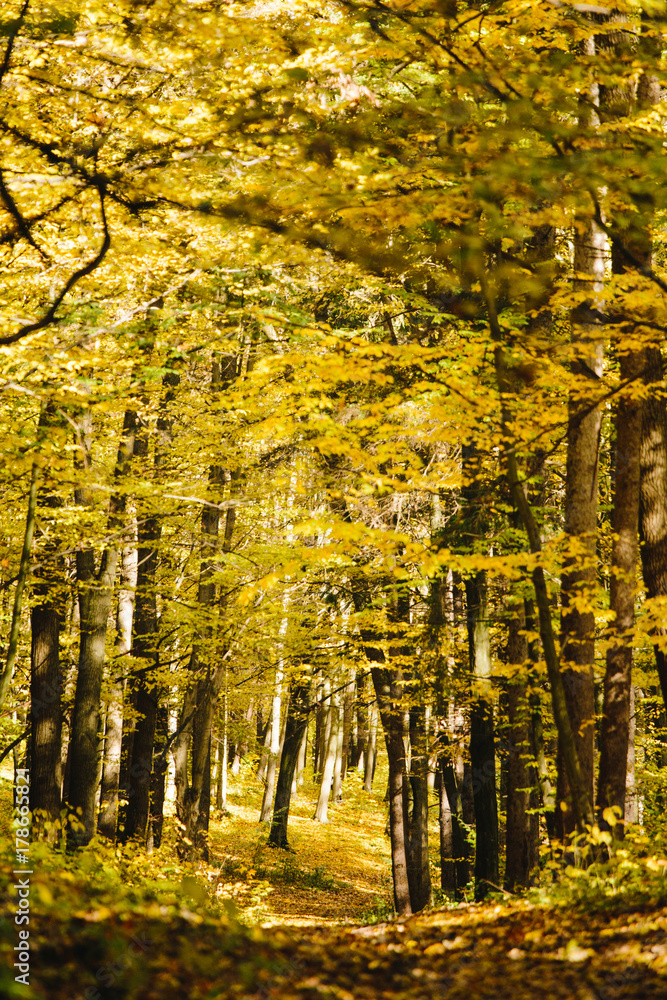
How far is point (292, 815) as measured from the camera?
28516mm

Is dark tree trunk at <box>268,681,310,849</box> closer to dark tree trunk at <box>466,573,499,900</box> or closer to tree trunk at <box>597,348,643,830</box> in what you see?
dark tree trunk at <box>466,573,499,900</box>

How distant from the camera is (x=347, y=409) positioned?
41.2 ft

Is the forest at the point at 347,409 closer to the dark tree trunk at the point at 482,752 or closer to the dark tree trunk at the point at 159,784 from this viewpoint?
the dark tree trunk at the point at 482,752

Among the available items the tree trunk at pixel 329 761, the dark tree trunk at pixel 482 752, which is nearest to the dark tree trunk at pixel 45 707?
the dark tree trunk at pixel 482 752

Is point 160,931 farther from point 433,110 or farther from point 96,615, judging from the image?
point 96,615

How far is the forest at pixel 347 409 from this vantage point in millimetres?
5152

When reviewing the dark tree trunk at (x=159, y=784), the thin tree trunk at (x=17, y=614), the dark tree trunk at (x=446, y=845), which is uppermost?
the thin tree trunk at (x=17, y=614)

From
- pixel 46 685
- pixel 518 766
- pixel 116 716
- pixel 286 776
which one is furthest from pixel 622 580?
pixel 286 776

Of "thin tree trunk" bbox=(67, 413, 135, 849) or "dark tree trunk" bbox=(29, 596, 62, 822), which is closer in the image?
"thin tree trunk" bbox=(67, 413, 135, 849)

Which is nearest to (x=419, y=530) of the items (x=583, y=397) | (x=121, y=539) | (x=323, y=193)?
(x=121, y=539)

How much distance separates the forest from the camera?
5.15 m

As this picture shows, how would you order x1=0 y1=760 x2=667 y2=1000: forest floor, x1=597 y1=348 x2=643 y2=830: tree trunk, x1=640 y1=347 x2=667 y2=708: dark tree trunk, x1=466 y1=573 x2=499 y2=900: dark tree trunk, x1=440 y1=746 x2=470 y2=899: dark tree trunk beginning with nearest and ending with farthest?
x1=0 y1=760 x2=667 y2=1000: forest floor < x1=597 y1=348 x2=643 y2=830: tree trunk < x1=640 y1=347 x2=667 y2=708: dark tree trunk < x1=466 y1=573 x2=499 y2=900: dark tree trunk < x1=440 y1=746 x2=470 y2=899: dark tree trunk

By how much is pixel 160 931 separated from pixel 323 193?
18.4 ft

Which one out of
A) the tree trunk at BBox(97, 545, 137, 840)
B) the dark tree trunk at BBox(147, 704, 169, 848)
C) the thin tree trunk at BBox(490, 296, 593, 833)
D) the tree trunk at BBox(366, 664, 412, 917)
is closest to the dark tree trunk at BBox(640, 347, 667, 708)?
the thin tree trunk at BBox(490, 296, 593, 833)
